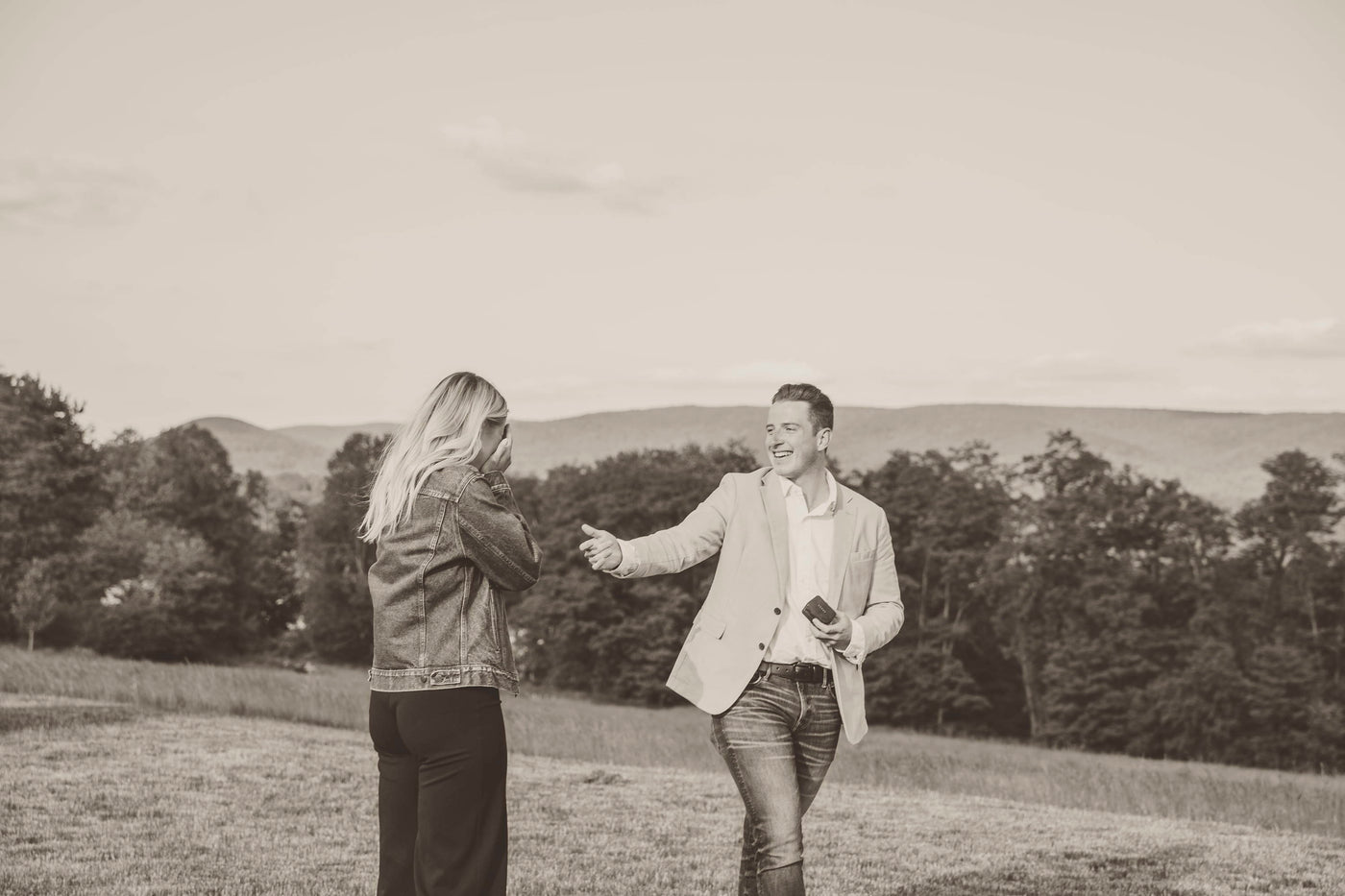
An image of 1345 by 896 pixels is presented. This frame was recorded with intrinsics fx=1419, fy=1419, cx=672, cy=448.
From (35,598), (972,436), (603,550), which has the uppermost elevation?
(972,436)

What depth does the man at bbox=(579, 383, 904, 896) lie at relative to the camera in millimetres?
5867

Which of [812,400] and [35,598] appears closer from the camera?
[812,400]

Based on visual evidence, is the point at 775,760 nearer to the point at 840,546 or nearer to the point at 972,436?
the point at 840,546

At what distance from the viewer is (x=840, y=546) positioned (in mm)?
6145

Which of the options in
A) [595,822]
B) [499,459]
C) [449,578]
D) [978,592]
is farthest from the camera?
[978,592]

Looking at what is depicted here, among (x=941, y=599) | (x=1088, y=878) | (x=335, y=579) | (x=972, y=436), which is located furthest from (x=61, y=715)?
(x=972, y=436)

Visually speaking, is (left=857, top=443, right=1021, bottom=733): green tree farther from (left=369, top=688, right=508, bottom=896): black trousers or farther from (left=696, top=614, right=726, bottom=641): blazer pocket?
(left=369, top=688, right=508, bottom=896): black trousers

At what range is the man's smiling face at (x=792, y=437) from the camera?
242 inches

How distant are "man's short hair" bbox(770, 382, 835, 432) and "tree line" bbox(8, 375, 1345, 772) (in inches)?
1780

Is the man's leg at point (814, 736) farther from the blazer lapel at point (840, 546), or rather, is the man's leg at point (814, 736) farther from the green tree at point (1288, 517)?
the green tree at point (1288, 517)

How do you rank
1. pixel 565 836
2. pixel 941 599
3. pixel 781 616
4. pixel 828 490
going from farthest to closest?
pixel 941 599
pixel 565 836
pixel 828 490
pixel 781 616

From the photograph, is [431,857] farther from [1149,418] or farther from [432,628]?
[1149,418]

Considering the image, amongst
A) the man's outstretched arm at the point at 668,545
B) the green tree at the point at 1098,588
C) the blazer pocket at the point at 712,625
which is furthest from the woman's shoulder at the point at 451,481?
the green tree at the point at 1098,588

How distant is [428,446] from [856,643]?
1.93m
